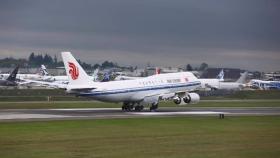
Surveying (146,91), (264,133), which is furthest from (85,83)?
(264,133)

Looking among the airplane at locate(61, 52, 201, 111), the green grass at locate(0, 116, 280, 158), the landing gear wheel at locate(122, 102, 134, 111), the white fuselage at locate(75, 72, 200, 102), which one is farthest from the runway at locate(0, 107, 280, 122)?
the green grass at locate(0, 116, 280, 158)

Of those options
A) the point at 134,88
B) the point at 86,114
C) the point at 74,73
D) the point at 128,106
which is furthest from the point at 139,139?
the point at 128,106

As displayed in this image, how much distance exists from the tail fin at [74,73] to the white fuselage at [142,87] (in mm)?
1541

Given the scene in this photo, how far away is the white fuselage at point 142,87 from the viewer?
71.4 meters

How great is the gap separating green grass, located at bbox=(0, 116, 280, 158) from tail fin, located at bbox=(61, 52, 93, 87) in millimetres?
18458

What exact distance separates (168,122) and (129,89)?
70.5ft

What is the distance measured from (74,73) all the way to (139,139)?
115ft

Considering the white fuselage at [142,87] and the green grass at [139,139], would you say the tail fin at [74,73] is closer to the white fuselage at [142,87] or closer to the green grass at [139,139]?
the white fuselage at [142,87]

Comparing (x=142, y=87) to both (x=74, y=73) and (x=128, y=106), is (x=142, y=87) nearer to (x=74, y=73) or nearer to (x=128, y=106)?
(x=128, y=106)

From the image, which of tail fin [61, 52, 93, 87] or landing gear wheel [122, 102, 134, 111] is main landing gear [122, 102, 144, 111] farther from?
tail fin [61, 52, 93, 87]

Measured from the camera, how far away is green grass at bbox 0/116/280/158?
29.9m

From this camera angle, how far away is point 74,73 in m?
70.5

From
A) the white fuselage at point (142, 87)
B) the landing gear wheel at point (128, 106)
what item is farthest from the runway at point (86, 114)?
the landing gear wheel at point (128, 106)

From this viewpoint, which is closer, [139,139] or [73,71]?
[139,139]
